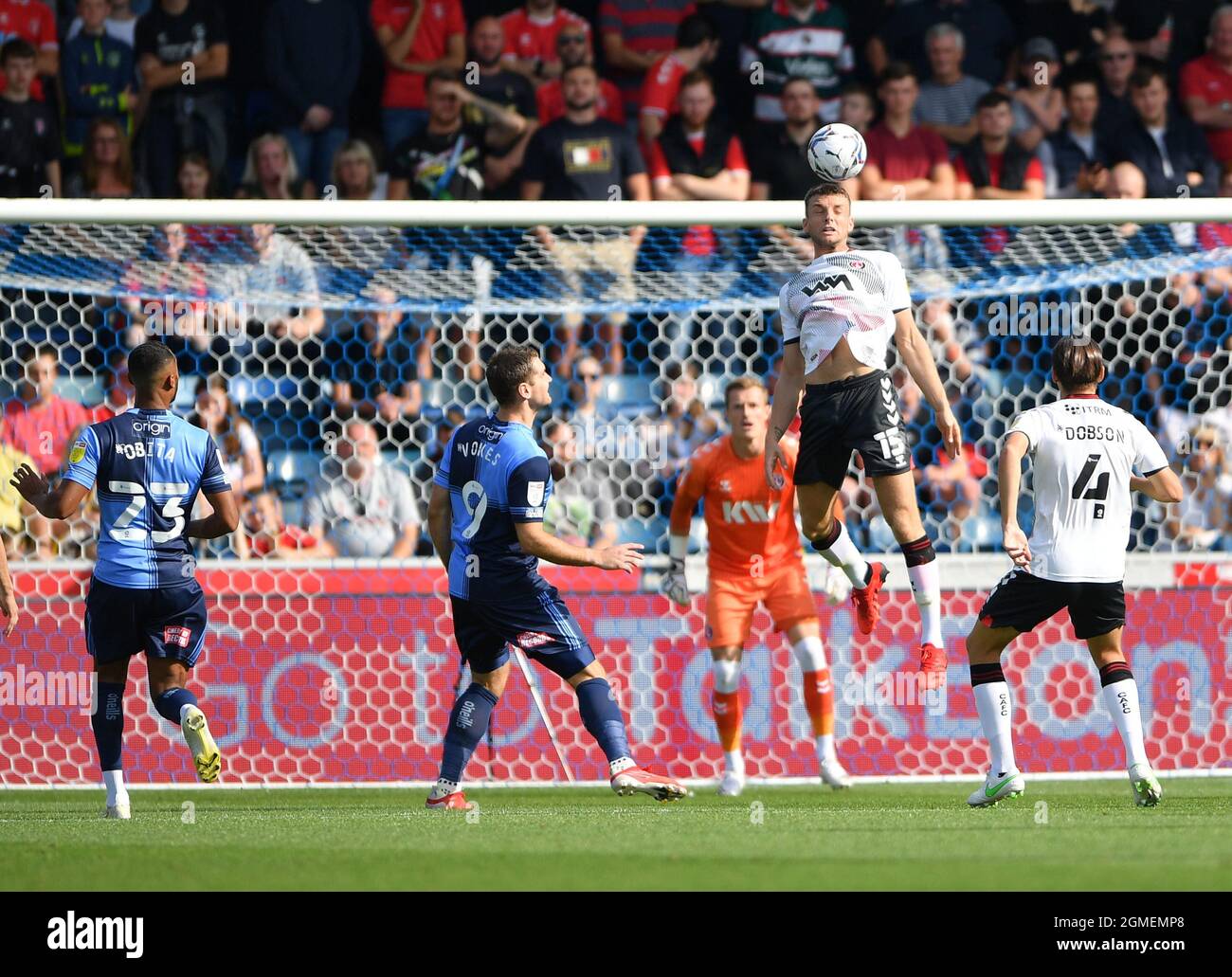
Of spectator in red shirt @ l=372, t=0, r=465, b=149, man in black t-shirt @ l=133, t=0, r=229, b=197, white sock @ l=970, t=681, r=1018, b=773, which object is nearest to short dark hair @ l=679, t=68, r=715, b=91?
spectator in red shirt @ l=372, t=0, r=465, b=149

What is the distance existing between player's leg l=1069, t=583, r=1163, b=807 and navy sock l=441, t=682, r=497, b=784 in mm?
2499

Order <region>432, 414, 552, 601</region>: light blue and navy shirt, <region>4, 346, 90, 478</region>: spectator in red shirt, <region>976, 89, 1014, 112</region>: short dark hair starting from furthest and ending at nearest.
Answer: <region>976, 89, 1014, 112</region>: short dark hair → <region>4, 346, 90, 478</region>: spectator in red shirt → <region>432, 414, 552, 601</region>: light blue and navy shirt

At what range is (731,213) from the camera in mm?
8781

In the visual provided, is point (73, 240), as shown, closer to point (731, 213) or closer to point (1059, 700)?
point (731, 213)

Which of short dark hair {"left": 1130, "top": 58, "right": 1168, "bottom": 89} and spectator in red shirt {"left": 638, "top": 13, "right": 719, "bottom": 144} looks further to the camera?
short dark hair {"left": 1130, "top": 58, "right": 1168, "bottom": 89}

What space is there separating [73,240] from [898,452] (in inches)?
186

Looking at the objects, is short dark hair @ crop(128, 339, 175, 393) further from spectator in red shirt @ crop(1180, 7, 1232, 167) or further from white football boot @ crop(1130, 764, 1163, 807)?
spectator in red shirt @ crop(1180, 7, 1232, 167)

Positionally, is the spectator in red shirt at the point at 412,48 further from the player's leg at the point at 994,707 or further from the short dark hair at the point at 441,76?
the player's leg at the point at 994,707

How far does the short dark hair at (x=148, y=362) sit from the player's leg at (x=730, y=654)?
3.14 meters

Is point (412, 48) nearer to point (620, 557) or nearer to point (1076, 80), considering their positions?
point (1076, 80)

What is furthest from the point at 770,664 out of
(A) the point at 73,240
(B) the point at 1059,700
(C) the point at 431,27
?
(C) the point at 431,27

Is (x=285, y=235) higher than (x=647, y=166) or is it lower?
lower

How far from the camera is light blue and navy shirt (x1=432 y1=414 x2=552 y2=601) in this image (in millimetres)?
6977

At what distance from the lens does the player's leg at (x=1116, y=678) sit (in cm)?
708
